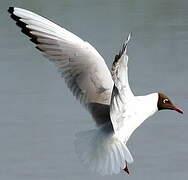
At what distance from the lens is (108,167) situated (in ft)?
12.0

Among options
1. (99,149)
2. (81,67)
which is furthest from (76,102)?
(99,149)

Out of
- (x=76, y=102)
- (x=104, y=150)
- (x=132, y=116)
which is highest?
(x=132, y=116)

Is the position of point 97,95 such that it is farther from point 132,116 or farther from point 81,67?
point 132,116

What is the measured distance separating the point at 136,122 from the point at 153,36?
596cm

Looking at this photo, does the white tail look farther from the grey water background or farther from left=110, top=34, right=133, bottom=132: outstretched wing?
the grey water background

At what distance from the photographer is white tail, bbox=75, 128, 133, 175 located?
367cm

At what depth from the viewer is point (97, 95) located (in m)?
3.99

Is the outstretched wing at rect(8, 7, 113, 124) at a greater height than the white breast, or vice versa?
the outstretched wing at rect(8, 7, 113, 124)

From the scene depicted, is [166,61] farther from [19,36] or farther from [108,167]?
[108,167]

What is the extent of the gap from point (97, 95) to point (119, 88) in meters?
0.50

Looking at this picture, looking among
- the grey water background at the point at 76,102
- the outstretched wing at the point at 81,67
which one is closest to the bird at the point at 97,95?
the outstretched wing at the point at 81,67

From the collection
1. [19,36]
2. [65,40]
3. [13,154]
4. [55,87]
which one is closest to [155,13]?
[19,36]

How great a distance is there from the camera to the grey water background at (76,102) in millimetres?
5641

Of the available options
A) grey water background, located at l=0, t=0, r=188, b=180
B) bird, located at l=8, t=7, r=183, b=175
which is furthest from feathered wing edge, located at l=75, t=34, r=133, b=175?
grey water background, located at l=0, t=0, r=188, b=180
